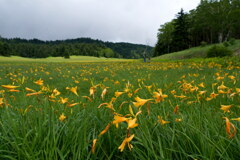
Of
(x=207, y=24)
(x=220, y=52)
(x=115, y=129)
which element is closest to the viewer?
(x=115, y=129)

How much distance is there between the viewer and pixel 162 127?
111 centimetres

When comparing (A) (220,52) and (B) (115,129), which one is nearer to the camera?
(B) (115,129)

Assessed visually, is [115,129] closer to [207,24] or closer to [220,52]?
[220,52]

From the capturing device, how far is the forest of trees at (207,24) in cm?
3488

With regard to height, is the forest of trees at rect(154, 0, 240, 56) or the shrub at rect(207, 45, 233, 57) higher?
the forest of trees at rect(154, 0, 240, 56)

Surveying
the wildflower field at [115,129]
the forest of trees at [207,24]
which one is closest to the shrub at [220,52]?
the forest of trees at [207,24]

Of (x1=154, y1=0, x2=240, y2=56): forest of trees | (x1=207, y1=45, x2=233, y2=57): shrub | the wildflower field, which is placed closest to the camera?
the wildflower field

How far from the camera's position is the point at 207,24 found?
3903cm

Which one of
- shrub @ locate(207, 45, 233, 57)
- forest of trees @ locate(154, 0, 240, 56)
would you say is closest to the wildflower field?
shrub @ locate(207, 45, 233, 57)

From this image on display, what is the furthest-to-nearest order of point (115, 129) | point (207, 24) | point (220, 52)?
point (207, 24)
point (220, 52)
point (115, 129)

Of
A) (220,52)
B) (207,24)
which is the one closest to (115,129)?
(220,52)

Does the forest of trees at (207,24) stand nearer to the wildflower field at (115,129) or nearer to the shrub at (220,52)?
the shrub at (220,52)

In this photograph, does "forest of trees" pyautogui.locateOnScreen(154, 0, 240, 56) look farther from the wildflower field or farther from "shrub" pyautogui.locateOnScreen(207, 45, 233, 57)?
the wildflower field

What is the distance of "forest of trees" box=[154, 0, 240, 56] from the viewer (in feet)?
114
